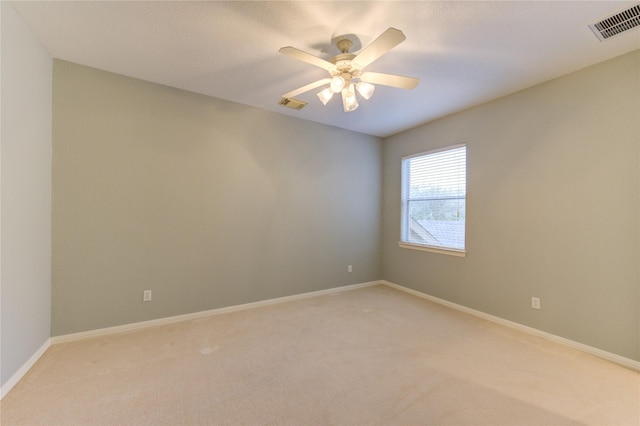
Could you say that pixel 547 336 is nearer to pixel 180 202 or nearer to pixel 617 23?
pixel 617 23

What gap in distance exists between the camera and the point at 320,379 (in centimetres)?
200

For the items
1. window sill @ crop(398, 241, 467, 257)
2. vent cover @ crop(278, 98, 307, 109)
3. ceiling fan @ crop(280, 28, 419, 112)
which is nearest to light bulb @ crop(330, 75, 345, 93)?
ceiling fan @ crop(280, 28, 419, 112)

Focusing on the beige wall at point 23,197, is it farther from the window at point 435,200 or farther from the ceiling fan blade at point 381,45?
the window at point 435,200

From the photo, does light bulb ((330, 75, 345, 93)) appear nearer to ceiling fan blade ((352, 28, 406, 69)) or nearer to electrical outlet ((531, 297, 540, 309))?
ceiling fan blade ((352, 28, 406, 69))

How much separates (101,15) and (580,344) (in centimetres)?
478

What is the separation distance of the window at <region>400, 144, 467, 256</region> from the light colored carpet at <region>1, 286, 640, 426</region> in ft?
4.09

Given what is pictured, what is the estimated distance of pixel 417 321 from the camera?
3105mm

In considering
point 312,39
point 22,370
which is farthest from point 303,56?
point 22,370

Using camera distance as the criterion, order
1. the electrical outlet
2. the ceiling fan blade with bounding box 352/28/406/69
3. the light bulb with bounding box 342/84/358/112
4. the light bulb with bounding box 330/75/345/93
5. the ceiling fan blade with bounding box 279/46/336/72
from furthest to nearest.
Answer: the electrical outlet, the light bulb with bounding box 342/84/358/112, the light bulb with bounding box 330/75/345/93, the ceiling fan blade with bounding box 279/46/336/72, the ceiling fan blade with bounding box 352/28/406/69

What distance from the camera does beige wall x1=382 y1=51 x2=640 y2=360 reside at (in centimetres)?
229

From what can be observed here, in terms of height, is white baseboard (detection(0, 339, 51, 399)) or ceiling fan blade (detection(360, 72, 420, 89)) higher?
ceiling fan blade (detection(360, 72, 420, 89))

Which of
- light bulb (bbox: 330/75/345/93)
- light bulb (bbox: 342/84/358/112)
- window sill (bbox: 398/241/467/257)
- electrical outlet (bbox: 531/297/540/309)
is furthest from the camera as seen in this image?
window sill (bbox: 398/241/467/257)

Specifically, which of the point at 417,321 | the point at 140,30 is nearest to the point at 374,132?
the point at 417,321

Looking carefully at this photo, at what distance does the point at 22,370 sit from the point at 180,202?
5.80ft
